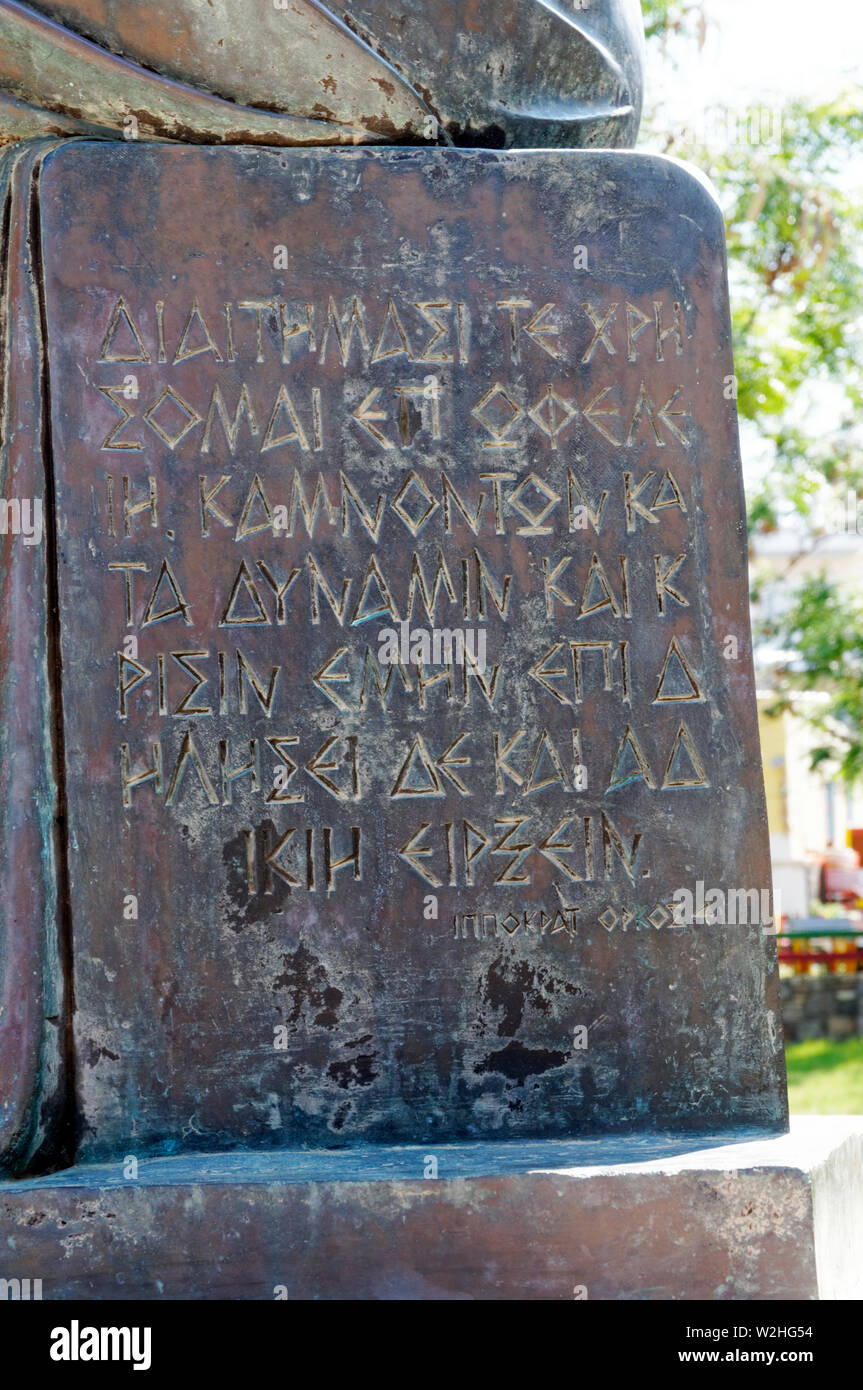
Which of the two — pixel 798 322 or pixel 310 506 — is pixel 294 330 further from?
pixel 798 322

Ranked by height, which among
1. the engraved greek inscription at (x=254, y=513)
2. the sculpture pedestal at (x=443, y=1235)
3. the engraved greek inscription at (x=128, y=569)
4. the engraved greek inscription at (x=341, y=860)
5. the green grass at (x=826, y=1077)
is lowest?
the green grass at (x=826, y=1077)

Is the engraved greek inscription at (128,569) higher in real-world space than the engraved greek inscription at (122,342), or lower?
lower

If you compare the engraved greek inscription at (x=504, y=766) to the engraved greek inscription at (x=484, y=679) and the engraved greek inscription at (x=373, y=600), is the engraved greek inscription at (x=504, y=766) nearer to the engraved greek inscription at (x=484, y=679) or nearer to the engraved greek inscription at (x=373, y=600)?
the engraved greek inscription at (x=484, y=679)

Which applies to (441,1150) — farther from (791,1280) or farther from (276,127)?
(276,127)

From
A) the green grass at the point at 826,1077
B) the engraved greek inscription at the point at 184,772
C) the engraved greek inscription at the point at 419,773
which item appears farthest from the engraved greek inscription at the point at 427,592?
the green grass at the point at 826,1077

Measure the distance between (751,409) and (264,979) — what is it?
863cm

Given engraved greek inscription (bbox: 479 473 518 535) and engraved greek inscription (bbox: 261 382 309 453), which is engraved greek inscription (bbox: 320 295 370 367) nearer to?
engraved greek inscription (bbox: 261 382 309 453)

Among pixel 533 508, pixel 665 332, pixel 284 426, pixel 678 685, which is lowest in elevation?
pixel 678 685

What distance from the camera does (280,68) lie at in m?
3.09

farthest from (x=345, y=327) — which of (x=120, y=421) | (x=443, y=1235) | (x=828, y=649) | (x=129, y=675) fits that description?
(x=828, y=649)

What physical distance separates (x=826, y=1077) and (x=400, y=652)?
29.1ft

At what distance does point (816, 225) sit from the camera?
11.7 meters

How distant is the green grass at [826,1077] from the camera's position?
943 centimetres

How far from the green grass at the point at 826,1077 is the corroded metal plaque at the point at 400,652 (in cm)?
543
